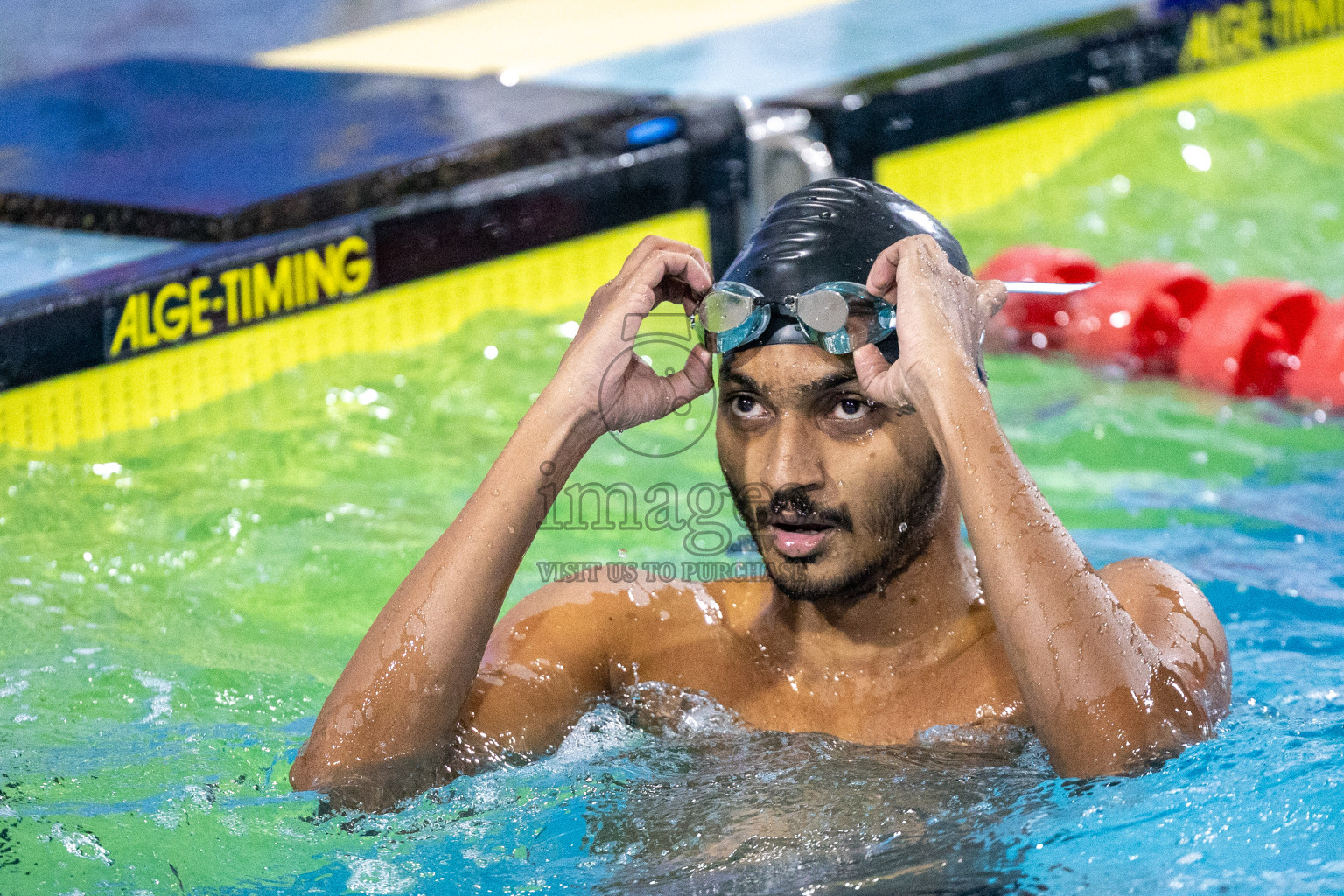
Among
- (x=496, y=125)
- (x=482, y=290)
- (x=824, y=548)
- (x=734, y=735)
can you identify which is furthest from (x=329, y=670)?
(x=496, y=125)

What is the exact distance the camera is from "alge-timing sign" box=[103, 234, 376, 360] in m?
4.26

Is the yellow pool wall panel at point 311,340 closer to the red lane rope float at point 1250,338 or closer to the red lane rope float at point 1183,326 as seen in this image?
the red lane rope float at point 1183,326

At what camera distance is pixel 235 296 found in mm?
4461

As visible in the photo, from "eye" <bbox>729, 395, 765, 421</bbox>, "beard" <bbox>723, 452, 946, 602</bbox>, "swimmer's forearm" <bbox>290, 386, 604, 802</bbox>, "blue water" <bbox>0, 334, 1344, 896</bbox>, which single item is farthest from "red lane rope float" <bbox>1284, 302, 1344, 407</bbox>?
"swimmer's forearm" <bbox>290, 386, 604, 802</bbox>

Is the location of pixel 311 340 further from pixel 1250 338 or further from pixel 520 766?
pixel 1250 338

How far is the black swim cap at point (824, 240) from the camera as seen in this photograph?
2.39m

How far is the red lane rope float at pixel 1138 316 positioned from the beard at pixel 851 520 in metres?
2.92

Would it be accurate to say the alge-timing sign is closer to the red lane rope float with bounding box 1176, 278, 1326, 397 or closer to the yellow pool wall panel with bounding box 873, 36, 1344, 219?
the yellow pool wall panel with bounding box 873, 36, 1344, 219

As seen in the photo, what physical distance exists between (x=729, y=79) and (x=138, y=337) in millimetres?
2593

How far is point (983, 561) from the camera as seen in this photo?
7.18 ft

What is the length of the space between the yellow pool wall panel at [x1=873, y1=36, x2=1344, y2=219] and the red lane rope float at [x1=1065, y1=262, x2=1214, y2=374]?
88 cm

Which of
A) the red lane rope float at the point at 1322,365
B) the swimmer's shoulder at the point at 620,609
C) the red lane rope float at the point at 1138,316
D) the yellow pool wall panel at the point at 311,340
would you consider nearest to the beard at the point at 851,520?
the swimmer's shoulder at the point at 620,609

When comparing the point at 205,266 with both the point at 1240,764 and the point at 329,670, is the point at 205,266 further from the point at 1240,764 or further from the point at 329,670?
the point at 1240,764

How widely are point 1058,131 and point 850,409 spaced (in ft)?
14.8
